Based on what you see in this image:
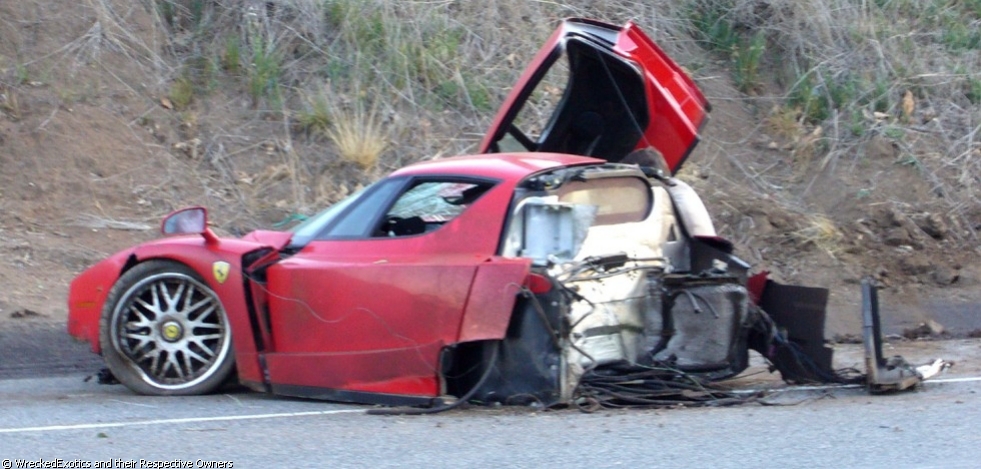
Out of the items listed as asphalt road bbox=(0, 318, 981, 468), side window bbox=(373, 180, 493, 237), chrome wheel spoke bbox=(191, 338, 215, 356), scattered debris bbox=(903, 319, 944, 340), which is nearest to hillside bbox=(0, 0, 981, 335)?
scattered debris bbox=(903, 319, 944, 340)

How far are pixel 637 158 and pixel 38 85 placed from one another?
25.3 ft

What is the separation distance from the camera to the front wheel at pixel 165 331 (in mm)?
7051

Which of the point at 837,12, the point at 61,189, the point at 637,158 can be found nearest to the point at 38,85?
the point at 61,189

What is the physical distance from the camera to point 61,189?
38.6 feet

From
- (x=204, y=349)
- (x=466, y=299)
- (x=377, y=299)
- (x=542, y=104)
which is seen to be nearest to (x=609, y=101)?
(x=466, y=299)

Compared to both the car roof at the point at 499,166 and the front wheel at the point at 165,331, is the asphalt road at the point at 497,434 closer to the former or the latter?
the front wheel at the point at 165,331

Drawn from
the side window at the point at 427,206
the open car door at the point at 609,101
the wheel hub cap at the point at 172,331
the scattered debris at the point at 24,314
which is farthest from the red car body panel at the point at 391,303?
the scattered debris at the point at 24,314

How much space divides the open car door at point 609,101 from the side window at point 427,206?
0.97 metres

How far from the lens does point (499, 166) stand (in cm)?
689

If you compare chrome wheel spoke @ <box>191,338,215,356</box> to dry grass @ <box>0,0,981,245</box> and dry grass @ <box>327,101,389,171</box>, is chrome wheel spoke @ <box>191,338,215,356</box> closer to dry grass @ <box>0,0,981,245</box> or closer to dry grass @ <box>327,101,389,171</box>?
dry grass @ <box>0,0,981,245</box>

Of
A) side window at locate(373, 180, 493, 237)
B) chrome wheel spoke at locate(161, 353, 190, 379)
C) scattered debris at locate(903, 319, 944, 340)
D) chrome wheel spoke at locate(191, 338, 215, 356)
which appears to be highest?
side window at locate(373, 180, 493, 237)

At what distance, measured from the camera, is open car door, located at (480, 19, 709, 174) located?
25.9ft

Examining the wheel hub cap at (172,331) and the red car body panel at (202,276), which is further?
Answer: the wheel hub cap at (172,331)
